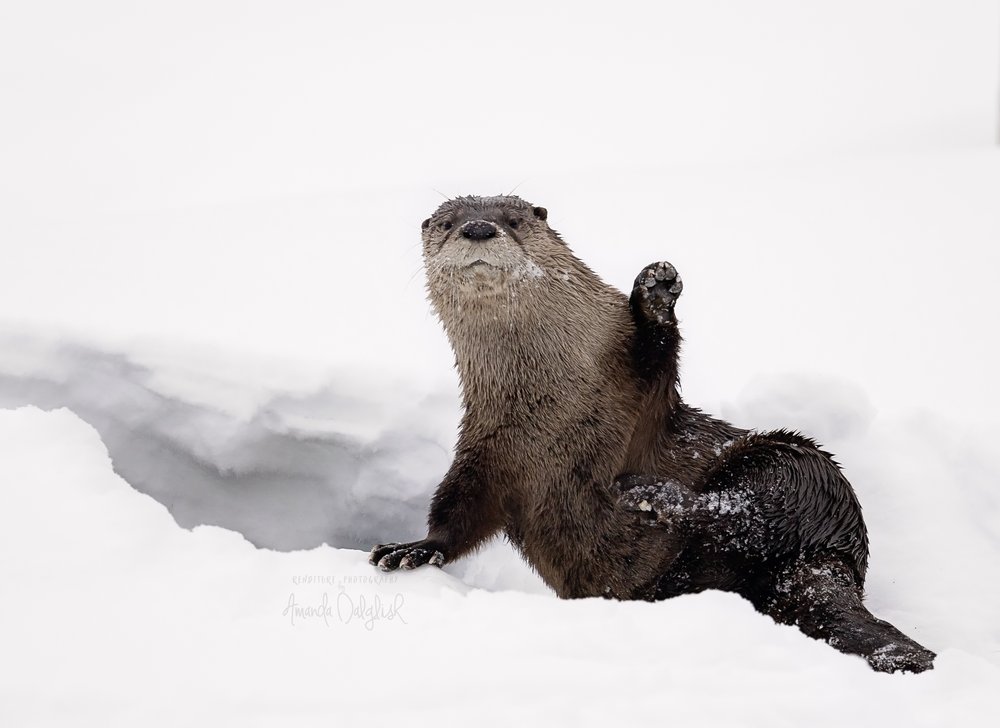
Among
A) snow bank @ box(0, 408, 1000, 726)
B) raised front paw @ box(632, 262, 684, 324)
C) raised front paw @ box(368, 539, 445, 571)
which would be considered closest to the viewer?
snow bank @ box(0, 408, 1000, 726)

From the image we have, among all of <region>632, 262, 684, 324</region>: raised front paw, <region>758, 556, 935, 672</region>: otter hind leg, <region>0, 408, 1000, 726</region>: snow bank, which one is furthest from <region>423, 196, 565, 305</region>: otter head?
<region>758, 556, 935, 672</region>: otter hind leg

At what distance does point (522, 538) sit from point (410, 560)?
1.51 feet

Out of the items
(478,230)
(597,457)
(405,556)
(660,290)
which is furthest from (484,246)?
(405,556)

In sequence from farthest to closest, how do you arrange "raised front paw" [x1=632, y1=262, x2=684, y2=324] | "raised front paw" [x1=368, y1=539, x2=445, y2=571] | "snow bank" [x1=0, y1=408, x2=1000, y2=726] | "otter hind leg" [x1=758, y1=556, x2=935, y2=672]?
"raised front paw" [x1=632, y1=262, x2=684, y2=324] < "raised front paw" [x1=368, y1=539, x2=445, y2=571] < "otter hind leg" [x1=758, y1=556, x2=935, y2=672] < "snow bank" [x1=0, y1=408, x2=1000, y2=726]

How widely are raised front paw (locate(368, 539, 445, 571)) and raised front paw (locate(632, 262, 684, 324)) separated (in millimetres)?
957

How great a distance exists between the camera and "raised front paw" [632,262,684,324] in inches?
112

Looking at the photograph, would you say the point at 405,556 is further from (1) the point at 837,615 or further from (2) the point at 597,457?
(1) the point at 837,615

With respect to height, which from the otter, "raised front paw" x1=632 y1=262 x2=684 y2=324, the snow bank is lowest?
the snow bank

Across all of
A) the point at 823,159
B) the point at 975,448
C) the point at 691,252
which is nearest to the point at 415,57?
the point at 823,159

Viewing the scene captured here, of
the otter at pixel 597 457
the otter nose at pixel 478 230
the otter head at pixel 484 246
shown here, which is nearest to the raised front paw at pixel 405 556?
the otter at pixel 597 457

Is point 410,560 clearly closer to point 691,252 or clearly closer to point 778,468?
point 778,468

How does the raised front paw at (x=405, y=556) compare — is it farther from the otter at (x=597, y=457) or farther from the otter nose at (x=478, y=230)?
the otter nose at (x=478, y=230)

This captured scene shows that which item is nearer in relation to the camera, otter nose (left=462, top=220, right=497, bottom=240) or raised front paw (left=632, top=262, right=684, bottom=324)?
otter nose (left=462, top=220, right=497, bottom=240)

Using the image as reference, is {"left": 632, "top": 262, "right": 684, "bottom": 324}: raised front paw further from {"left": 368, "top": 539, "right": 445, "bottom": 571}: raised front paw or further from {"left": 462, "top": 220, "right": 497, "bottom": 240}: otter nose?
{"left": 368, "top": 539, "right": 445, "bottom": 571}: raised front paw
